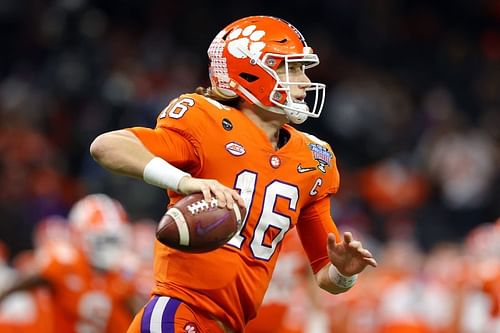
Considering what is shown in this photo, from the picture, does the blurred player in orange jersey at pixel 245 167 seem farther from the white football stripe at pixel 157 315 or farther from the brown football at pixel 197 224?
the brown football at pixel 197 224

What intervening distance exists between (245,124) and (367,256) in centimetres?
67

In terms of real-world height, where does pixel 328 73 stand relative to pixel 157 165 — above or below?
below

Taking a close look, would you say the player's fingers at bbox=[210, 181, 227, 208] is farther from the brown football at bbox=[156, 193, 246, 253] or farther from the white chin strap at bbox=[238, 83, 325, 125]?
the white chin strap at bbox=[238, 83, 325, 125]

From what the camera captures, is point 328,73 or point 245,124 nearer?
point 245,124

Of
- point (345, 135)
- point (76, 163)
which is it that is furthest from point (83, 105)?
point (345, 135)

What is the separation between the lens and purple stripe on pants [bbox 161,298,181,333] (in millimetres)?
4109

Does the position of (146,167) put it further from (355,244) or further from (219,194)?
(355,244)

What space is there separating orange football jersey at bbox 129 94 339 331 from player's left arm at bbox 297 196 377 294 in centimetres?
13

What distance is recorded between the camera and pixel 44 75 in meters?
13.9

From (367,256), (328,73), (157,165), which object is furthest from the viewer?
(328,73)

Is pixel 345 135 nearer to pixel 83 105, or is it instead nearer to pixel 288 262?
pixel 83 105

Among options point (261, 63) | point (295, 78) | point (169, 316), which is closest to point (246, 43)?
point (261, 63)

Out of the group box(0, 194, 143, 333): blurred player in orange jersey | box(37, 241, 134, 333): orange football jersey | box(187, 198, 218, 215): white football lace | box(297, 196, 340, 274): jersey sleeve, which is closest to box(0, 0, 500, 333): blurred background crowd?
box(0, 194, 143, 333): blurred player in orange jersey

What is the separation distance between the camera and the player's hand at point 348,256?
4211 millimetres
